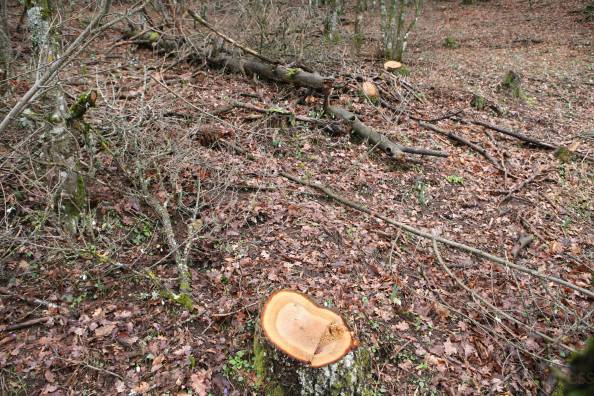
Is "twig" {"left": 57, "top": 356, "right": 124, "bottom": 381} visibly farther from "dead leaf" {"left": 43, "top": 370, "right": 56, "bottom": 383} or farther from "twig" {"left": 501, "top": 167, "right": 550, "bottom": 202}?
"twig" {"left": 501, "top": 167, "right": 550, "bottom": 202}

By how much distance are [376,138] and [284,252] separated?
11.2 ft

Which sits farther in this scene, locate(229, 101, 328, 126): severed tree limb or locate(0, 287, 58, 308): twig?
locate(229, 101, 328, 126): severed tree limb

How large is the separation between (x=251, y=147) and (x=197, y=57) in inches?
157

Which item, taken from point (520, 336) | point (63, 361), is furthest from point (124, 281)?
point (520, 336)

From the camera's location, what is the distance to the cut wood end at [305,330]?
118 inches

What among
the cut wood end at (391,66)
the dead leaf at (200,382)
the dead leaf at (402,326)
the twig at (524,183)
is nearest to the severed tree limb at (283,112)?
the twig at (524,183)

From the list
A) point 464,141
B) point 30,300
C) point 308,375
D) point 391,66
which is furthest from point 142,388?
point 391,66

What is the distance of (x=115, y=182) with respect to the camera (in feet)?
16.9

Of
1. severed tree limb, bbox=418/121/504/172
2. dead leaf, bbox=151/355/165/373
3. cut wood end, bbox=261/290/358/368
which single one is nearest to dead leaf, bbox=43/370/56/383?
dead leaf, bbox=151/355/165/373

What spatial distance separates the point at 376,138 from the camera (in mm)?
7066

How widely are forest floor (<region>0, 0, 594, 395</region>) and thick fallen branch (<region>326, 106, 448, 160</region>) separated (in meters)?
0.17

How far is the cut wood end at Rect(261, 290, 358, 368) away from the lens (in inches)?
118

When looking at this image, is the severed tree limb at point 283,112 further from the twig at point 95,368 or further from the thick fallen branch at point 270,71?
the twig at point 95,368

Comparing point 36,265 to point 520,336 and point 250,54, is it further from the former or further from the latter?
point 250,54
